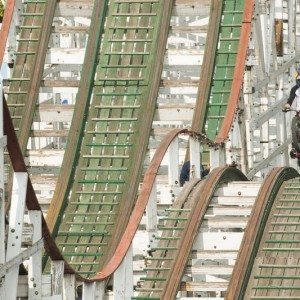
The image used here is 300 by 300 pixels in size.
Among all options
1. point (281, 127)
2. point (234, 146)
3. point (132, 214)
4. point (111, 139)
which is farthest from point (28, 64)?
point (132, 214)

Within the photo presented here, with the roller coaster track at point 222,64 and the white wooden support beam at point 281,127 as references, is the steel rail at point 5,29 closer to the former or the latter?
the roller coaster track at point 222,64

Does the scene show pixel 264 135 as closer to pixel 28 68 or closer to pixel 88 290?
pixel 28 68

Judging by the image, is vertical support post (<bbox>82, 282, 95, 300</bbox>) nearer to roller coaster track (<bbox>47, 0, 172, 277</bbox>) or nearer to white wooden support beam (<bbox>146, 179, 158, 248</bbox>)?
white wooden support beam (<bbox>146, 179, 158, 248</bbox>)

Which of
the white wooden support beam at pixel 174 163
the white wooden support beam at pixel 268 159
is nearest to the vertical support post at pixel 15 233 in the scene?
the white wooden support beam at pixel 174 163

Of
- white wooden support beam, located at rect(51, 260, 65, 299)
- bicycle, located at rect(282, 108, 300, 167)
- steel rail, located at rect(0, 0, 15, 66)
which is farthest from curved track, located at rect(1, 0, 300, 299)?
bicycle, located at rect(282, 108, 300, 167)

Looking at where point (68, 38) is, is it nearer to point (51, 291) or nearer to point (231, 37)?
point (231, 37)

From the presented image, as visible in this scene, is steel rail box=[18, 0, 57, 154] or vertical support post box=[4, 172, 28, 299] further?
steel rail box=[18, 0, 57, 154]

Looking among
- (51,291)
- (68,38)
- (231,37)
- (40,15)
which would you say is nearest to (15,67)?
(40,15)
